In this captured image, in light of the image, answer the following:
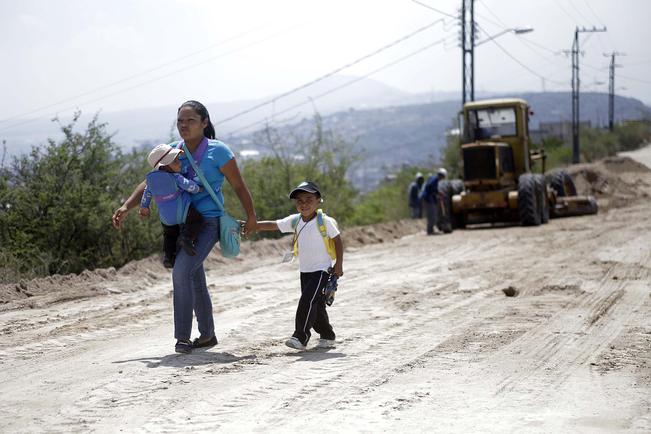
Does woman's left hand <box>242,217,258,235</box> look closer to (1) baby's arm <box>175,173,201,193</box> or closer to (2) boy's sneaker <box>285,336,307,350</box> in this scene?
(1) baby's arm <box>175,173,201,193</box>

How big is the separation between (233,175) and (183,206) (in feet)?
1.57

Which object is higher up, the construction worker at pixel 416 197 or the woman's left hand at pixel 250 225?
the woman's left hand at pixel 250 225

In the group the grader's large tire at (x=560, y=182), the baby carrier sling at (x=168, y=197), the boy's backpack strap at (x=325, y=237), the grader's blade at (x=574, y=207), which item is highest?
the baby carrier sling at (x=168, y=197)

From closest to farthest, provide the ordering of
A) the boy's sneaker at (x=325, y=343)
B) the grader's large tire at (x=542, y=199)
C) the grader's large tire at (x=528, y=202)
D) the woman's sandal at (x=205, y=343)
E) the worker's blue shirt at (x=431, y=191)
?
the woman's sandal at (x=205, y=343), the boy's sneaker at (x=325, y=343), the worker's blue shirt at (x=431, y=191), the grader's large tire at (x=528, y=202), the grader's large tire at (x=542, y=199)

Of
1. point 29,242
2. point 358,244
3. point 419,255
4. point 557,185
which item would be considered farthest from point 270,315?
point 557,185

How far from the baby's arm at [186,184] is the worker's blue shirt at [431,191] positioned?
1722cm

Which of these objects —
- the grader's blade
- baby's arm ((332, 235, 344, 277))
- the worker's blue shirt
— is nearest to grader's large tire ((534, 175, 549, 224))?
the grader's blade

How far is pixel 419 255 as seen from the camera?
18656 mm

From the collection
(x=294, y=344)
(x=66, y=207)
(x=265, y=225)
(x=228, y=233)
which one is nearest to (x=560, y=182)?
(x=66, y=207)

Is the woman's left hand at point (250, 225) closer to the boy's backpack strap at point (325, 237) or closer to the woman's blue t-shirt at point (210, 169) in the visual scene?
the woman's blue t-shirt at point (210, 169)

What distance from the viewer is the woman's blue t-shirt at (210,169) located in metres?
8.04

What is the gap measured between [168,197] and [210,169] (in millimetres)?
420

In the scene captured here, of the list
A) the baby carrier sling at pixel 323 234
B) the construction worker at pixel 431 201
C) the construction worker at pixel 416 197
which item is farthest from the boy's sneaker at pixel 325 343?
the construction worker at pixel 416 197

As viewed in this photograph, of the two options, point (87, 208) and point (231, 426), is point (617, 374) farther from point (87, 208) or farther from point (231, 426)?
point (87, 208)
